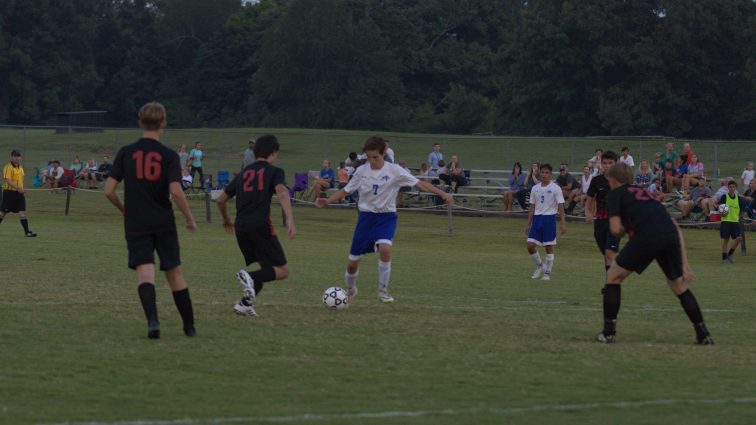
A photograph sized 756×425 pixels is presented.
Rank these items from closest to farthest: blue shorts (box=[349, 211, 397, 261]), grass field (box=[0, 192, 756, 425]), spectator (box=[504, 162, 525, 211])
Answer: grass field (box=[0, 192, 756, 425]), blue shorts (box=[349, 211, 397, 261]), spectator (box=[504, 162, 525, 211])

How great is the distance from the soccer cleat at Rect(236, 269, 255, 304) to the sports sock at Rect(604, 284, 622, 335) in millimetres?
3415

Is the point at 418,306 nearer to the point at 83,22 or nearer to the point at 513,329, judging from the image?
the point at 513,329

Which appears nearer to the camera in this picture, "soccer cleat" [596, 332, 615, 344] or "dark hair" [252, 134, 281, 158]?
"soccer cleat" [596, 332, 615, 344]

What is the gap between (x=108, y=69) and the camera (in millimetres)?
96312

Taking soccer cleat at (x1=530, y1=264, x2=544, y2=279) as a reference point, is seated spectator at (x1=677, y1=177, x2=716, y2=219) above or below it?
above

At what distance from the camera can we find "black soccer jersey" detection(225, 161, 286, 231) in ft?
36.6

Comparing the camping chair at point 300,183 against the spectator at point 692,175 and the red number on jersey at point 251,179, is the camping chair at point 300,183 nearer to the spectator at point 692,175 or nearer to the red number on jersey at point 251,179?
the spectator at point 692,175

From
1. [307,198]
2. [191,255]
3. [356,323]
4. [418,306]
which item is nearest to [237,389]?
[356,323]

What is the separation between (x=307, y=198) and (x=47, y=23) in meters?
58.3

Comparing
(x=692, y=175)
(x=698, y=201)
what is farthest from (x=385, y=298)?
(x=692, y=175)

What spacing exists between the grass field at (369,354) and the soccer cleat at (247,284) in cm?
24

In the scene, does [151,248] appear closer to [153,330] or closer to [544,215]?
[153,330]

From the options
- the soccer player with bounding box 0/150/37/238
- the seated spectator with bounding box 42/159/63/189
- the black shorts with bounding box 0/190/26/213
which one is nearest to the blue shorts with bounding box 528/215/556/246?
the soccer player with bounding box 0/150/37/238

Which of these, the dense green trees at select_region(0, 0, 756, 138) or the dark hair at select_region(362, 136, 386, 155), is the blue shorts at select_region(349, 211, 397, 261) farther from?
the dense green trees at select_region(0, 0, 756, 138)
